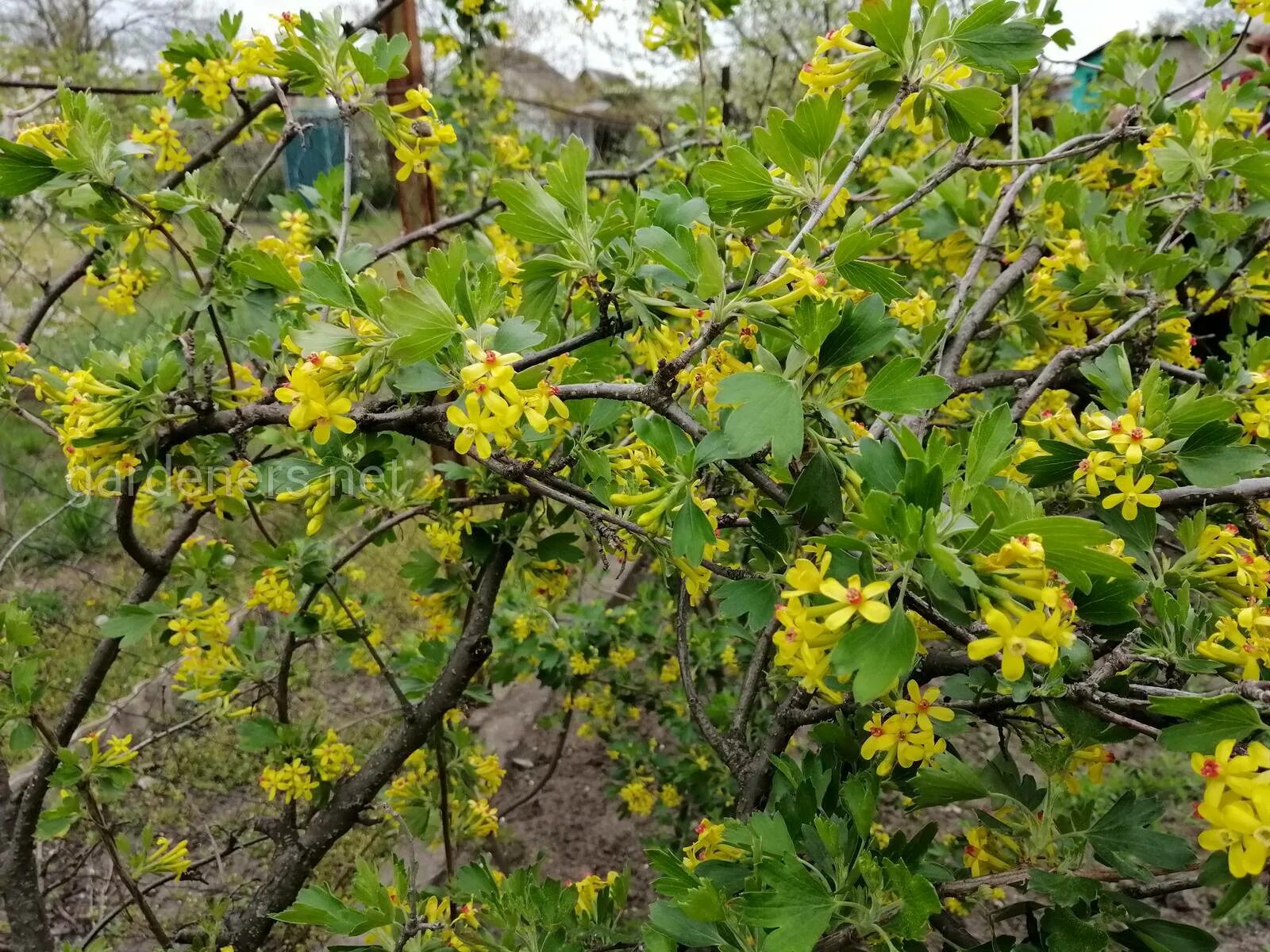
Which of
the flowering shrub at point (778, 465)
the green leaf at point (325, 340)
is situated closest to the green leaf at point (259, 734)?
the flowering shrub at point (778, 465)

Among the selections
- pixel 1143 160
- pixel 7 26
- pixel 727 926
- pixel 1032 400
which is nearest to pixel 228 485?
pixel 727 926

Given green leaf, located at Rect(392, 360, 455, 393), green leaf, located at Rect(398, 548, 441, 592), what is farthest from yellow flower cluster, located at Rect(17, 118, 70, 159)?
green leaf, located at Rect(398, 548, 441, 592)

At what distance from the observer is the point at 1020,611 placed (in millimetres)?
701

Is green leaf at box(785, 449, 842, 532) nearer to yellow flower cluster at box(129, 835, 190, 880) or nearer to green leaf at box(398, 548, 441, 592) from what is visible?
green leaf at box(398, 548, 441, 592)

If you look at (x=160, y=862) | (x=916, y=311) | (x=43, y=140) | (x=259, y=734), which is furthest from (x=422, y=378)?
(x=160, y=862)

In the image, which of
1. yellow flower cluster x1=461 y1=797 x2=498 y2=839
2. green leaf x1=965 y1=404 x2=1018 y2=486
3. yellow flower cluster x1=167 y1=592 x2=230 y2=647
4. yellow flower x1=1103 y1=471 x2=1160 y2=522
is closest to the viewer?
green leaf x1=965 y1=404 x2=1018 y2=486

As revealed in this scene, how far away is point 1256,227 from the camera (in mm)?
2061

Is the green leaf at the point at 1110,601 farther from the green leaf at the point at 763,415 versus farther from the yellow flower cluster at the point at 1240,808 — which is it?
the green leaf at the point at 763,415

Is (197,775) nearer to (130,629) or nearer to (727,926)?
(130,629)

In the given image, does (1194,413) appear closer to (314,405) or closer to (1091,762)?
(1091,762)

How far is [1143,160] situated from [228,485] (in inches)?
97.5

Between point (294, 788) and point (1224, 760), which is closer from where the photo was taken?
point (1224, 760)

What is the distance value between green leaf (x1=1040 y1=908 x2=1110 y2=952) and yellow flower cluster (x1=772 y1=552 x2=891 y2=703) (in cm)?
51

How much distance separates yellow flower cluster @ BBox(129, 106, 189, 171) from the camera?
183 cm
